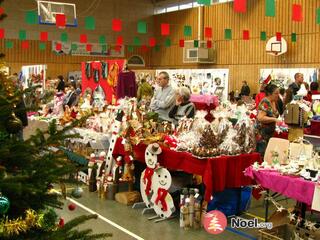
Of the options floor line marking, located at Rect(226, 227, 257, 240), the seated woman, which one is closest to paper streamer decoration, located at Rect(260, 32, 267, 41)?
the seated woman

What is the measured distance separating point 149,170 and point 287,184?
1744 mm


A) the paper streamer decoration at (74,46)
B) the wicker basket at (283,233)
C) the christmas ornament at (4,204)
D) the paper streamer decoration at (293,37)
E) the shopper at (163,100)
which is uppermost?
the paper streamer decoration at (74,46)

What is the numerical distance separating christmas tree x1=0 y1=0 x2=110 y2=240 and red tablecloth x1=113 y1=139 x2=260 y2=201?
2784 millimetres

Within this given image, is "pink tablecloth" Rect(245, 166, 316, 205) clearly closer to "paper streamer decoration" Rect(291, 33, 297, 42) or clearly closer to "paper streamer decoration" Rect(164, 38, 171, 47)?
"paper streamer decoration" Rect(291, 33, 297, 42)

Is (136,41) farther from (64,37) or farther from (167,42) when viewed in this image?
(64,37)

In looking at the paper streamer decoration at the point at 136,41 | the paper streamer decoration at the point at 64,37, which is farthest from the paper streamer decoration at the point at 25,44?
the paper streamer decoration at the point at 136,41

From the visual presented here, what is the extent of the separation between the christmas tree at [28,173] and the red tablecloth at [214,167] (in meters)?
2.78

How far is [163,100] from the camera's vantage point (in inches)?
235

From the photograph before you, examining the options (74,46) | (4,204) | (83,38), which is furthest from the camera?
(74,46)

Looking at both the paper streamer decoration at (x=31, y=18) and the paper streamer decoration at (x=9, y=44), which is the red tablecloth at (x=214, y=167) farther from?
the paper streamer decoration at (x=9, y=44)

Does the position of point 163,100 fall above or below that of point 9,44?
below

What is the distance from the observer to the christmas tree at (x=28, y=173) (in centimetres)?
141

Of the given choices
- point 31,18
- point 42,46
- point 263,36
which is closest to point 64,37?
point 42,46

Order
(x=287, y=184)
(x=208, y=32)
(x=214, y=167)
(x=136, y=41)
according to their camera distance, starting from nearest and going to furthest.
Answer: (x=287, y=184) < (x=214, y=167) < (x=208, y=32) < (x=136, y=41)
